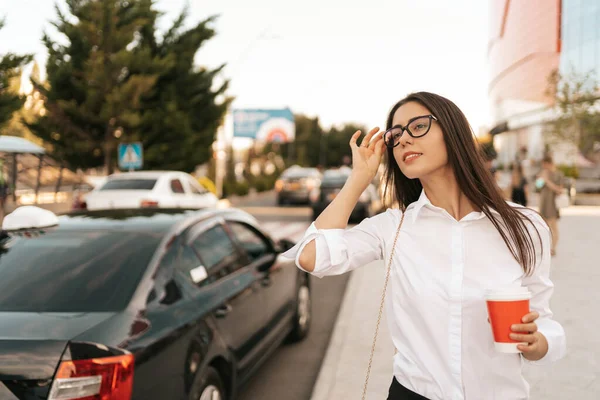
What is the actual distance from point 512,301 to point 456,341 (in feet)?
0.79

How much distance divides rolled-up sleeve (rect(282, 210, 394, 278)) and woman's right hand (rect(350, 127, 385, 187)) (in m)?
0.16

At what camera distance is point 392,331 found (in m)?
1.87

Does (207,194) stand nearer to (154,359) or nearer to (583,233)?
(583,233)

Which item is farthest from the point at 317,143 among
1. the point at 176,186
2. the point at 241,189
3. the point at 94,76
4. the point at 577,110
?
the point at 176,186

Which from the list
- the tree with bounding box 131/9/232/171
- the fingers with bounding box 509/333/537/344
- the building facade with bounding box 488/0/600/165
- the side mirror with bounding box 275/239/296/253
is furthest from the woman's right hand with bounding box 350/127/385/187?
the building facade with bounding box 488/0/600/165

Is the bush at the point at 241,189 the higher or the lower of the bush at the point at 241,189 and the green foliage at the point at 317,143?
the lower

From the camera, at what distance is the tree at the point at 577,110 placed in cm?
2998

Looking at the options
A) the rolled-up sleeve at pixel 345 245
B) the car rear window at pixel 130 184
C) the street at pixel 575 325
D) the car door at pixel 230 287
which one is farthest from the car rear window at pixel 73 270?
the car rear window at pixel 130 184

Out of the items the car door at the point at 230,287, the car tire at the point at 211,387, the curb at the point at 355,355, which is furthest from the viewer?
the curb at the point at 355,355

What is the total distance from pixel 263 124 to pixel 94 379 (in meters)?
39.4

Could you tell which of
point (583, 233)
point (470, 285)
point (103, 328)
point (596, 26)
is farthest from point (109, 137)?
point (596, 26)

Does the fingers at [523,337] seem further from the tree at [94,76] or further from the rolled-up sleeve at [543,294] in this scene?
the tree at [94,76]

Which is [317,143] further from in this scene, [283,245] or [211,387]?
[211,387]

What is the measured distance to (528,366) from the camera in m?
4.52
